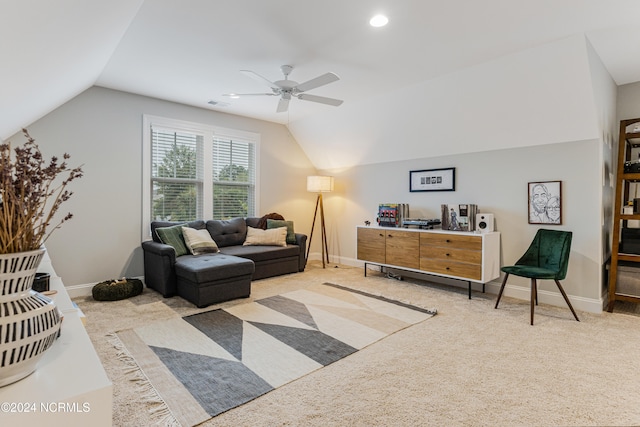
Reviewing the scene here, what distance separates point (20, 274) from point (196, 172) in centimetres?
453

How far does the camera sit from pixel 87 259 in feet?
13.4

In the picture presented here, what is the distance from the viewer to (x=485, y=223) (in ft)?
13.5

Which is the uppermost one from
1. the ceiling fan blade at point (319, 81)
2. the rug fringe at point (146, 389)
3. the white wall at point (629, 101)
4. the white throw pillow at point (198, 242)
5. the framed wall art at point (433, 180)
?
the white wall at point (629, 101)

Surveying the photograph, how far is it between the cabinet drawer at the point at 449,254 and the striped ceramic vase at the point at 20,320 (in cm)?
399

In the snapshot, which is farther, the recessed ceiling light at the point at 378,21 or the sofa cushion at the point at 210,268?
the sofa cushion at the point at 210,268

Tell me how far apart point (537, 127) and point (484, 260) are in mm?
1638

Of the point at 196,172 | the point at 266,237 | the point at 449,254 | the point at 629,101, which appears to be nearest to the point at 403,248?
the point at 449,254

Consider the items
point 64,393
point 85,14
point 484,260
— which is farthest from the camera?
point 484,260

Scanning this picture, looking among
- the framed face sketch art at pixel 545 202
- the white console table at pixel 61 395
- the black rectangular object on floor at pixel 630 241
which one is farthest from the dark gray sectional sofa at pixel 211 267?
the black rectangular object on floor at pixel 630 241

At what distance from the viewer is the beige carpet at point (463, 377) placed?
1.83 meters

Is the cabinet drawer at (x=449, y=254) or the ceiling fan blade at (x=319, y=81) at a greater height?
the ceiling fan blade at (x=319, y=81)

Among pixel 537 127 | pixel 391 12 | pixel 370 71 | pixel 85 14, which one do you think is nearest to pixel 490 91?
pixel 537 127

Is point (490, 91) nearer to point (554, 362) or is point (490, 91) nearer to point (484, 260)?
point (484, 260)

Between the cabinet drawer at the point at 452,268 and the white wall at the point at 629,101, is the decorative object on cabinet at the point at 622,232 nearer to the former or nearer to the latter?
the white wall at the point at 629,101
